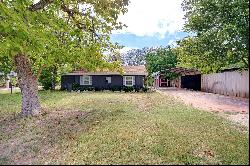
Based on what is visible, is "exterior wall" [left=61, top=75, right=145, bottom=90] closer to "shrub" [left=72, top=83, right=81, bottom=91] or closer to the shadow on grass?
"shrub" [left=72, top=83, right=81, bottom=91]

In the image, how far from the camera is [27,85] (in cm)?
1828

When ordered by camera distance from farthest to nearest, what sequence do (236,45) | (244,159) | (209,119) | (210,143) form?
(209,119)
(210,143)
(236,45)
(244,159)

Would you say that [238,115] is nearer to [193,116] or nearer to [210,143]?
[193,116]

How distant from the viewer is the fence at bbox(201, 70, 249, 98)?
2900cm

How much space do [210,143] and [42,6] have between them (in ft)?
33.8

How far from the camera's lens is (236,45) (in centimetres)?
993

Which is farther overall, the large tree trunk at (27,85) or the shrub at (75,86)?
the shrub at (75,86)

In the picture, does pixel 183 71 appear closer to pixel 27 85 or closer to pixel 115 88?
pixel 115 88

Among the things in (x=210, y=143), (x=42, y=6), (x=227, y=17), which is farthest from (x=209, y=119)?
(x=42, y=6)

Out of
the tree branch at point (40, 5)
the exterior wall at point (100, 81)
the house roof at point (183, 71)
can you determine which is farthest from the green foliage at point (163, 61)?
the tree branch at point (40, 5)

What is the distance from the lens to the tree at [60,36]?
13.1 meters

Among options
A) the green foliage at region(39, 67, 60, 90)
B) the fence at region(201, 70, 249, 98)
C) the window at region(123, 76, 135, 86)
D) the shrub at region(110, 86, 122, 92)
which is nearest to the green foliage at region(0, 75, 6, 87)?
the green foliage at region(39, 67, 60, 90)

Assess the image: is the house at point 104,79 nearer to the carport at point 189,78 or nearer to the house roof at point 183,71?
the house roof at point 183,71

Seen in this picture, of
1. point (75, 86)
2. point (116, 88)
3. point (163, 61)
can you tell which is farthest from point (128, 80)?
point (163, 61)
